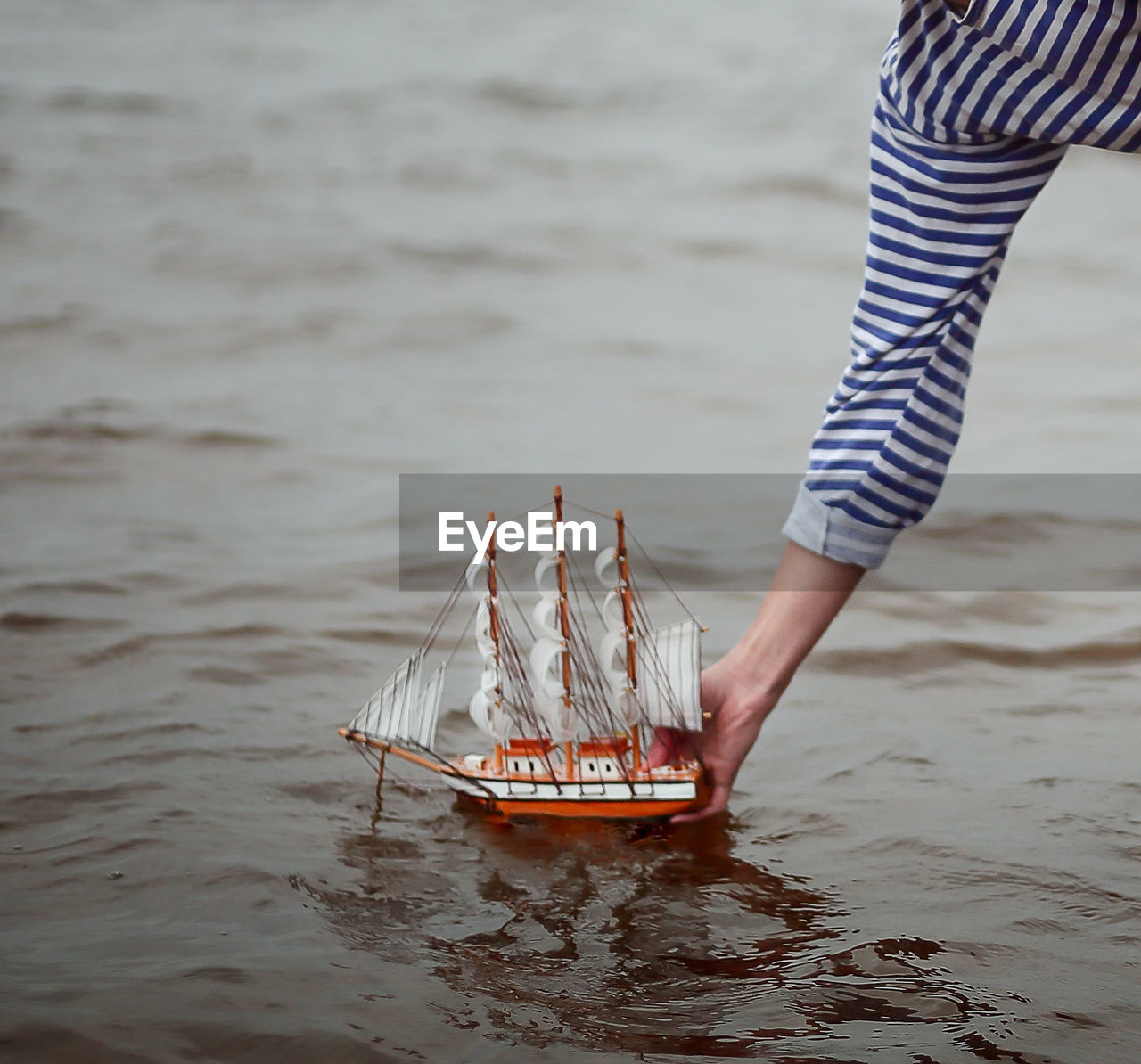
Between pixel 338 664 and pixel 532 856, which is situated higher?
pixel 338 664

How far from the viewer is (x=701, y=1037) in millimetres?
1177

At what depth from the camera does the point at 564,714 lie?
64.1 inches

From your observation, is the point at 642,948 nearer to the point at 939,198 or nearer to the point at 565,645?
the point at 565,645

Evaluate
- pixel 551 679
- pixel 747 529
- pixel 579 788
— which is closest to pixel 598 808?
pixel 579 788

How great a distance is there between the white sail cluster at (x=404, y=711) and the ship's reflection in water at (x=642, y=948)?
4.0 inches

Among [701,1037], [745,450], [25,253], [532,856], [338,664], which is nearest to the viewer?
[701,1037]

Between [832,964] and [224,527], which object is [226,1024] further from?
[224,527]

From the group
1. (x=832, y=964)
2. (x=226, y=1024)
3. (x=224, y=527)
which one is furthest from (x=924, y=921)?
(x=224, y=527)

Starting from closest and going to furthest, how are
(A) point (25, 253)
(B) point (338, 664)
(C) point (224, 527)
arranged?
1. (B) point (338, 664)
2. (C) point (224, 527)
3. (A) point (25, 253)

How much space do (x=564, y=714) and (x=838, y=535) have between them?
1.29 feet

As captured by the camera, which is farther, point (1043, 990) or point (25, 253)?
point (25, 253)

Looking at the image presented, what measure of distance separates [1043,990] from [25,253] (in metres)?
3.58

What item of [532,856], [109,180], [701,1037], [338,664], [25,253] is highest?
[109,180]

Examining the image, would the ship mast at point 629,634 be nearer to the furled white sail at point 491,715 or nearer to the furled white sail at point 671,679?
the furled white sail at point 671,679
